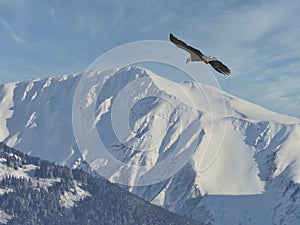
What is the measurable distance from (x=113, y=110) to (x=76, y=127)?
9.18ft

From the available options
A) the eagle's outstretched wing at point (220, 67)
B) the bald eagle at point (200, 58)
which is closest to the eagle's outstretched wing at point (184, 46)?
the bald eagle at point (200, 58)

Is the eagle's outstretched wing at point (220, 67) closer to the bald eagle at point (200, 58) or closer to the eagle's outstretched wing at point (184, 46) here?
the bald eagle at point (200, 58)

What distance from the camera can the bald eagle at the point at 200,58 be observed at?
2308 centimetres

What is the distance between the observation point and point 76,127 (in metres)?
40.1

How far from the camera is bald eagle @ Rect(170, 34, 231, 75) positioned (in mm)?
23078

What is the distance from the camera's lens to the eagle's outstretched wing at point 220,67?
23.6 m

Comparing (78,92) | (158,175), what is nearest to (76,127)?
(78,92)

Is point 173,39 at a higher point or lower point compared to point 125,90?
lower

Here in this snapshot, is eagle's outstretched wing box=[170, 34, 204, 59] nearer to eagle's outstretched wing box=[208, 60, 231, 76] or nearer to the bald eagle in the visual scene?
the bald eagle

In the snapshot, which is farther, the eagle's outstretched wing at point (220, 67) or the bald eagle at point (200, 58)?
the eagle's outstretched wing at point (220, 67)

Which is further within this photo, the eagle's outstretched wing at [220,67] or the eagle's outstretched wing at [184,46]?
the eagle's outstretched wing at [220,67]

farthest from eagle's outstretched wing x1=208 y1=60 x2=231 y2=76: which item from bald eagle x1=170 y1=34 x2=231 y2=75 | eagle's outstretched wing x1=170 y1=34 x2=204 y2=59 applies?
eagle's outstretched wing x1=170 y1=34 x2=204 y2=59

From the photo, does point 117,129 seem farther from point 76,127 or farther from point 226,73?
point 226,73

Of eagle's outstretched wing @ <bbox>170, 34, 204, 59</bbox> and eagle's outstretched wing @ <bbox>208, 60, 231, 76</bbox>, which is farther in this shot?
eagle's outstretched wing @ <bbox>208, 60, 231, 76</bbox>
